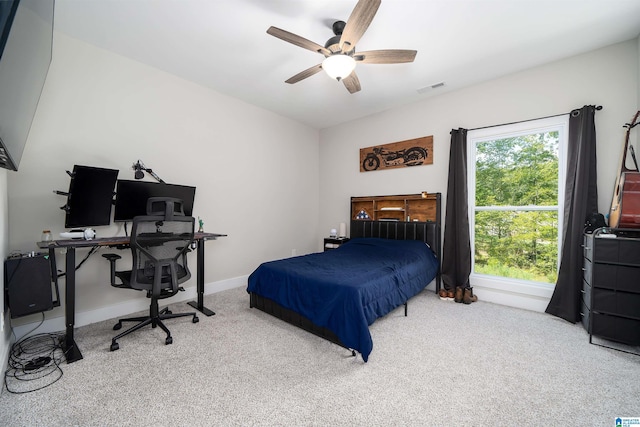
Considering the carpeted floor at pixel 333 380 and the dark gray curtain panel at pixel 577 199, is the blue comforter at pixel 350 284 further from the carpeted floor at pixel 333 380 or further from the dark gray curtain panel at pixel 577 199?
the dark gray curtain panel at pixel 577 199

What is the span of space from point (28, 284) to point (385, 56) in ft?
11.8

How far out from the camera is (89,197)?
99.1 inches

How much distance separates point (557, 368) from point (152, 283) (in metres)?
3.48

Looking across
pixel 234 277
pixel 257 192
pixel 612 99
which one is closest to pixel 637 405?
pixel 612 99

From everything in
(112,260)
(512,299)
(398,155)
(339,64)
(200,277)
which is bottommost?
(512,299)

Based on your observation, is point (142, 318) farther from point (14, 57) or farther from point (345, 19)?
point (345, 19)

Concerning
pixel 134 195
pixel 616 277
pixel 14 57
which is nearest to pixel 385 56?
pixel 14 57

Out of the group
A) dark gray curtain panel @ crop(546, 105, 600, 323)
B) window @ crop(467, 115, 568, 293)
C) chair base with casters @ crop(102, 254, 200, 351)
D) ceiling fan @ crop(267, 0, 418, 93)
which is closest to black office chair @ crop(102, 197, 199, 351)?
chair base with casters @ crop(102, 254, 200, 351)

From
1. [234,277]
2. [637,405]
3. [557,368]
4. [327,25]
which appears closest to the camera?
[637,405]

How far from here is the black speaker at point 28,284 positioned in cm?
197

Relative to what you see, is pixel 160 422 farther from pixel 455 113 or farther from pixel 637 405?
pixel 455 113

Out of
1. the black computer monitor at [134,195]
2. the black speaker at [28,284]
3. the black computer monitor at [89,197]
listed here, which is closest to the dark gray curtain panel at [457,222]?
the black computer monitor at [134,195]

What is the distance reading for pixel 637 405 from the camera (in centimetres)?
163

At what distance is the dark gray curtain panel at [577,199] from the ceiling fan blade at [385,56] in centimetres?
215
